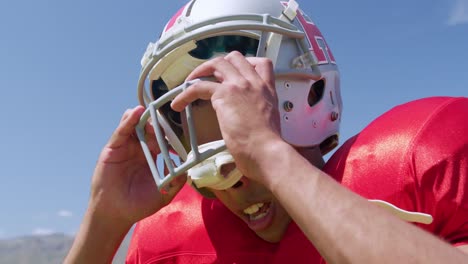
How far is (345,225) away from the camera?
1.55 m

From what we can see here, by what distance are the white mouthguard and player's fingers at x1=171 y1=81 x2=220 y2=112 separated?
0.19m

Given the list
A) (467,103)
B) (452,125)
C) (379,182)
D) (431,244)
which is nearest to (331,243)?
(431,244)

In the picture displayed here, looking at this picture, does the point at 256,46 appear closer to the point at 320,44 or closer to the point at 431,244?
the point at 320,44

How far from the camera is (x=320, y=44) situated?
269 cm

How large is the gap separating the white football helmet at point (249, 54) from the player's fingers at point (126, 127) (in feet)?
0.17

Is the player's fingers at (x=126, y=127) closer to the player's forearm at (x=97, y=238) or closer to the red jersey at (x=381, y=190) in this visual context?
the player's forearm at (x=97, y=238)

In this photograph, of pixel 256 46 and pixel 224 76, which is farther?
pixel 256 46

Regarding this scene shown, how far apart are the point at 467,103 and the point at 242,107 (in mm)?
937

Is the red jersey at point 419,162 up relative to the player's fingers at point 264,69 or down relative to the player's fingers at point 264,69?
down

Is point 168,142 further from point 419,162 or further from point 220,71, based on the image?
point 419,162

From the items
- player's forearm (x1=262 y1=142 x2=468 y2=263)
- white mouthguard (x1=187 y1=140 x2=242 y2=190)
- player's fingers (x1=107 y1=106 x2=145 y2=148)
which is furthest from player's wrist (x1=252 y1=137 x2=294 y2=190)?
player's fingers (x1=107 y1=106 x2=145 y2=148)

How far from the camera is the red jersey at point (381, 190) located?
195 cm

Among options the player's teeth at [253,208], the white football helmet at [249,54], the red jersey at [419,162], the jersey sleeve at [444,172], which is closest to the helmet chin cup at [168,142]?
the white football helmet at [249,54]

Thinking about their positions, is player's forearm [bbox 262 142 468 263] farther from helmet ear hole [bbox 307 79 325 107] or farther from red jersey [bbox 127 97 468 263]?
helmet ear hole [bbox 307 79 325 107]
